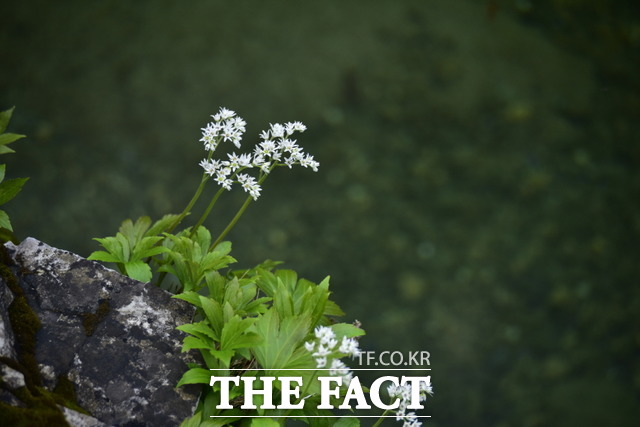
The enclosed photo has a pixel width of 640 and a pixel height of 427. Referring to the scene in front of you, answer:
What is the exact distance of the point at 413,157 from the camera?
10.9ft

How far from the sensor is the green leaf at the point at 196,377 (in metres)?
1.65

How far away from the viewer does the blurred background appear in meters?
3.22

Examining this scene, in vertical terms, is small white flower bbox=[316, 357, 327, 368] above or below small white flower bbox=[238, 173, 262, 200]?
below

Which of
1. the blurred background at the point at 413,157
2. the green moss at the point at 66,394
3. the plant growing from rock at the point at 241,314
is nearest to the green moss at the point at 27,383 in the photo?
the green moss at the point at 66,394

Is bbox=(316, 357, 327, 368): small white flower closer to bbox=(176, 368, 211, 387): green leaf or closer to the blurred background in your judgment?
bbox=(176, 368, 211, 387): green leaf

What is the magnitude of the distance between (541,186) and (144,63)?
2.16 m

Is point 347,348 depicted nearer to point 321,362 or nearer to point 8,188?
point 321,362

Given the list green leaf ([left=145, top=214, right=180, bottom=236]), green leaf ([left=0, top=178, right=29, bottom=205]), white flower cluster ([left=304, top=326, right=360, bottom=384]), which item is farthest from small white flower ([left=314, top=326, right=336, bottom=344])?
green leaf ([left=0, top=178, right=29, bottom=205])

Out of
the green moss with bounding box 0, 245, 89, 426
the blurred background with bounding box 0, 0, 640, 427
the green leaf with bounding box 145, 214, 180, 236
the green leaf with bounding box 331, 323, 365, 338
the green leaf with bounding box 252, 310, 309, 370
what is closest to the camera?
the green moss with bounding box 0, 245, 89, 426

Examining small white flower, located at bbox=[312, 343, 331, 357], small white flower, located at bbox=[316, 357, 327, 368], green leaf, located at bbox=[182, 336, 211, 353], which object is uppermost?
green leaf, located at bbox=[182, 336, 211, 353]

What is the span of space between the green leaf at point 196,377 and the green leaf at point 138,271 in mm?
357

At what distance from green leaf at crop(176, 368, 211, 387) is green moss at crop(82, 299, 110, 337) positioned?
31cm

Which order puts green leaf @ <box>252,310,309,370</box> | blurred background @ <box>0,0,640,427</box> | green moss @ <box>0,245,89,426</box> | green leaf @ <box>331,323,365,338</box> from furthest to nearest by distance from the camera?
blurred background @ <box>0,0,640,427</box> < green leaf @ <box>331,323,365,338</box> < green leaf @ <box>252,310,309,370</box> < green moss @ <box>0,245,89,426</box>

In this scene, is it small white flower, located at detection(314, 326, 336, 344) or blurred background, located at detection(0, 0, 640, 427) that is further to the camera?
blurred background, located at detection(0, 0, 640, 427)
